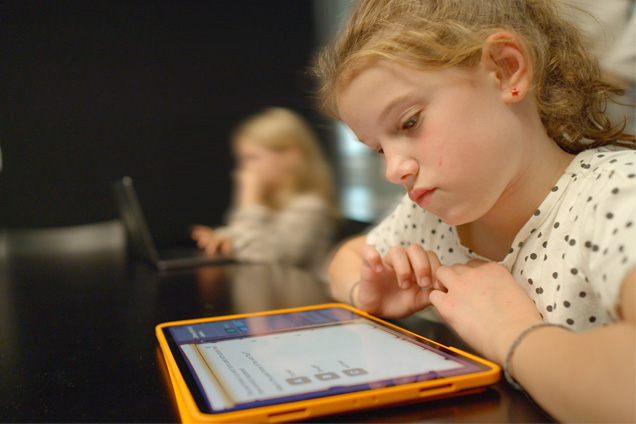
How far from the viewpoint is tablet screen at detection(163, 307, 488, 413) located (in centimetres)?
44

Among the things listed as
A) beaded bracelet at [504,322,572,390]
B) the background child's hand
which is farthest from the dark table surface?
the background child's hand

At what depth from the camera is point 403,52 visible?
2.04ft

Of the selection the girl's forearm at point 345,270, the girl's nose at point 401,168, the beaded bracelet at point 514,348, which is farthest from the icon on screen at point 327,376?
the girl's forearm at point 345,270

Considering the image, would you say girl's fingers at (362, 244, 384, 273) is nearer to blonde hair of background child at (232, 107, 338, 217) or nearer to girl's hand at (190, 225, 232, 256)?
girl's hand at (190, 225, 232, 256)

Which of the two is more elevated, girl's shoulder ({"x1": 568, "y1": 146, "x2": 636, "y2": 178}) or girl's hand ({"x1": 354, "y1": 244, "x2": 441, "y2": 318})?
girl's shoulder ({"x1": 568, "y1": 146, "x2": 636, "y2": 178})

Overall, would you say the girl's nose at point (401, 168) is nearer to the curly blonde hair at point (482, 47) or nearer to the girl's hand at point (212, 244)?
the curly blonde hair at point (482, 47)

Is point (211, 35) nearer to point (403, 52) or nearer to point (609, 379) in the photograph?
point (403, 52)

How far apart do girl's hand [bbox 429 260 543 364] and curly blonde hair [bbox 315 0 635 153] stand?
0.22 m

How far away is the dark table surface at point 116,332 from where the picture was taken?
46 centimetres

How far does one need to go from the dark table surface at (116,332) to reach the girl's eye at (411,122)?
9.6 inches

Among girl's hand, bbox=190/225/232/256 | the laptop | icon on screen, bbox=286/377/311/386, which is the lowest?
girl's hand, bbox=190/225/232/256

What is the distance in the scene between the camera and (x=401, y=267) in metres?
→ 0.71

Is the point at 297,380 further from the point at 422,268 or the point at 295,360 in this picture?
the point at 422,268

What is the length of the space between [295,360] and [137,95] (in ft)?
9.50
